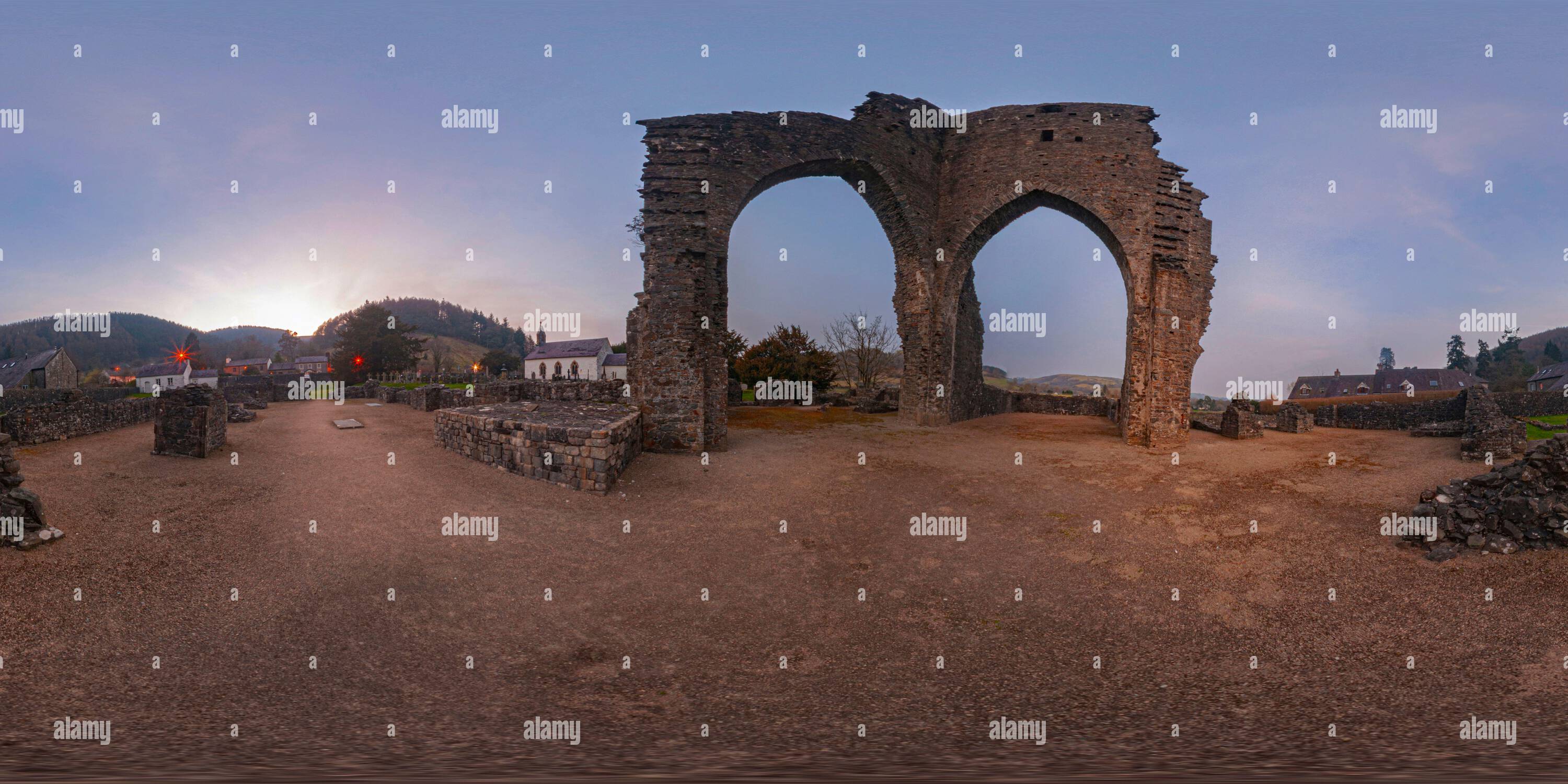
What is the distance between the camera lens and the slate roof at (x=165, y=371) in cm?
5738

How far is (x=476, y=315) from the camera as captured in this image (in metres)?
150

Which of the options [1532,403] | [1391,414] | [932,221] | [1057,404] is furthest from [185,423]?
[1532,403]

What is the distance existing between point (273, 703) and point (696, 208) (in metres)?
11.0

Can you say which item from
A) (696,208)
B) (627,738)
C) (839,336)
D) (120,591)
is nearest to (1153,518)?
(627,738)

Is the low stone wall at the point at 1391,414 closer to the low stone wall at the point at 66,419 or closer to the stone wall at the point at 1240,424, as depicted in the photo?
the stone wall at the point at 1240,424

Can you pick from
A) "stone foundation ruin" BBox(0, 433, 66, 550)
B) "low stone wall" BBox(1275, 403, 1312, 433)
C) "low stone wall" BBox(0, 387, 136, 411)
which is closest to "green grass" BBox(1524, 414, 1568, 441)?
"low stone wall" BBox(1275, 403, 1312, 433)

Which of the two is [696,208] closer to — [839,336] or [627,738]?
[627,738]

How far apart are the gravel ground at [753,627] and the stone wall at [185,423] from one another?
0.67m

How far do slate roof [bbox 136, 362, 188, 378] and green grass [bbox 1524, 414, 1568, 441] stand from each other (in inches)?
3397

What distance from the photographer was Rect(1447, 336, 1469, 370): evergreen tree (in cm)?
6431

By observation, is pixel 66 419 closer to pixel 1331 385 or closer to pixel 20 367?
pixel 20 367

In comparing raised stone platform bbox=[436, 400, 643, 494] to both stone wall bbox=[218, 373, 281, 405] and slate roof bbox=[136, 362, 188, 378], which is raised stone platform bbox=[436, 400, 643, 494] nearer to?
stone wall bbox=[218, 373, 281, 405]

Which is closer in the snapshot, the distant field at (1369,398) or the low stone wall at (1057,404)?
the low stone wall at (1057,404)

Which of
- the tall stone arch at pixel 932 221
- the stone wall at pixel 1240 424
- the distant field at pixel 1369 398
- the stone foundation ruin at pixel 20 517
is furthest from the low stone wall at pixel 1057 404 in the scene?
the stone foundation ruin at pixel 20 517
